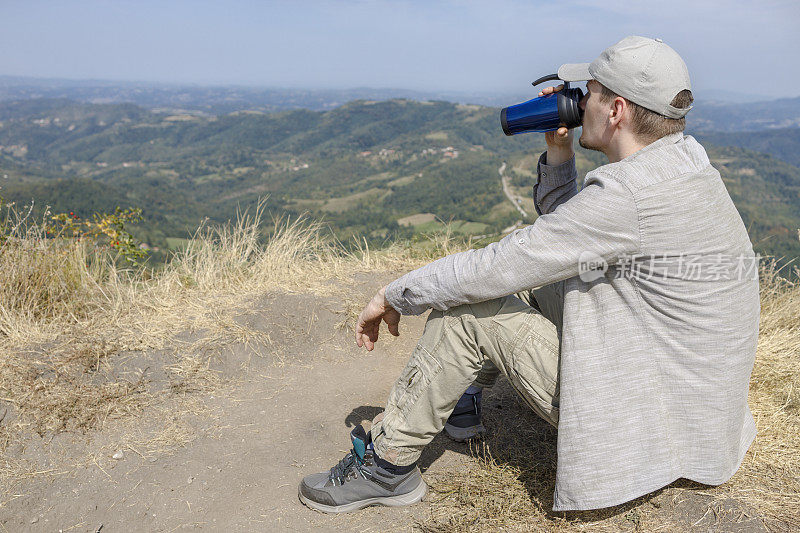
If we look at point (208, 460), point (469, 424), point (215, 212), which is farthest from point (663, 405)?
point (215, 212)

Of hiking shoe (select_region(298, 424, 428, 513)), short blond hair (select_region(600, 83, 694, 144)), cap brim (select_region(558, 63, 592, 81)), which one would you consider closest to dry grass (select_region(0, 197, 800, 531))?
hiking shoe (select_region(298, 424, 428, 513))

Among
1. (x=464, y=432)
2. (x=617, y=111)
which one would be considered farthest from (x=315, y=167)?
(x=617, y=111)

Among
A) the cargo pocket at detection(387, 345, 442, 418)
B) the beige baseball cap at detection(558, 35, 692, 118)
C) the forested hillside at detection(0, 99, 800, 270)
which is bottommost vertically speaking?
the forested hillside at detection(0, 99, 800, 270)

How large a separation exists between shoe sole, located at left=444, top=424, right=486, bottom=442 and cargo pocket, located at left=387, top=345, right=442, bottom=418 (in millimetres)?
702

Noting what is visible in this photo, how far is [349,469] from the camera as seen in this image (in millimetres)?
1890

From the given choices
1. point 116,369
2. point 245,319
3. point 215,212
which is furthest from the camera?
point 215,212

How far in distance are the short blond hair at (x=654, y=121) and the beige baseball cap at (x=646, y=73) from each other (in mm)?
15

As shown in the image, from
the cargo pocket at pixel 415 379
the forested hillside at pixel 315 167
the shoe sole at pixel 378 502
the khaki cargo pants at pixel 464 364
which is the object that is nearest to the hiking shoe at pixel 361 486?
the shoe sole at pixel 378 502

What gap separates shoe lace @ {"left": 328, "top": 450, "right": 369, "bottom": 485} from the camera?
74.1 inches

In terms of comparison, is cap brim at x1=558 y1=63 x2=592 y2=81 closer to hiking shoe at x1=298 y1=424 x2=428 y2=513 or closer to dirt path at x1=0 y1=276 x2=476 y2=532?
hiking shoe at x1=298 y1=424 x2=428 y2=513

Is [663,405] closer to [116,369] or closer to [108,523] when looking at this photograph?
[108,523]

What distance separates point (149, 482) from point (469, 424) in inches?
56.2

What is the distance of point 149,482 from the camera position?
2.12m

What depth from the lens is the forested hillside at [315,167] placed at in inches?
1759
